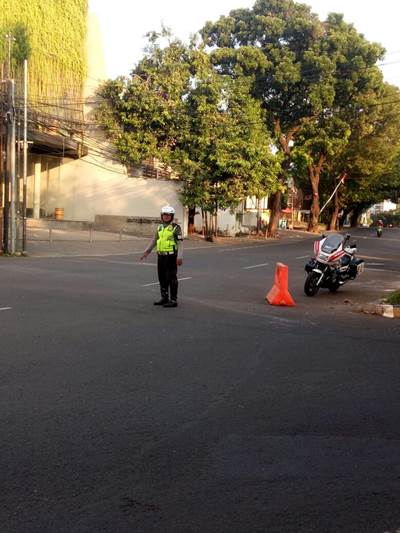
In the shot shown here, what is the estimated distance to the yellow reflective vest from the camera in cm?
1071

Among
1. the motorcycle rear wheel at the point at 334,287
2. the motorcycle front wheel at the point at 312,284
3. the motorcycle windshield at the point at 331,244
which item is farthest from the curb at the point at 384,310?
the motorcycle rear wheel at the point at 334,287

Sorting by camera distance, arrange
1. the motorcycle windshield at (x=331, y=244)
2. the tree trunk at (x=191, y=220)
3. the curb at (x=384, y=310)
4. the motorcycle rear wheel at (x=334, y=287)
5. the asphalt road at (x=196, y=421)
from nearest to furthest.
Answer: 1. the asphalt road at (x=196, y=421)
2. the curb at (x=384, y=310)
3. the motorcycle windshield at (x=331, y=244)
4. the motorcycle rear wheel at (x=334, y=287)
5. the tree trunk at (x=191, y=220)

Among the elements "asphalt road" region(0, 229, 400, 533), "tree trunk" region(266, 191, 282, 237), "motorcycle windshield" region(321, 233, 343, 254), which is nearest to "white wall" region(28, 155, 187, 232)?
"tree trunk" region(266, 191, 282, 237)

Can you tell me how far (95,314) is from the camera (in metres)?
9.70

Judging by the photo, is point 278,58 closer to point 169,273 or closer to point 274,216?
point 274,216

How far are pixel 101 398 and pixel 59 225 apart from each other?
30388mm

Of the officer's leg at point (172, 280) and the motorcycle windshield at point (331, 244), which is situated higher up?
the motorcycle windshield at point (331, 244)

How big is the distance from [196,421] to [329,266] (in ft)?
28.4

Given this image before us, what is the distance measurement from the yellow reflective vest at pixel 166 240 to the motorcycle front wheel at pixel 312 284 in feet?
11.5

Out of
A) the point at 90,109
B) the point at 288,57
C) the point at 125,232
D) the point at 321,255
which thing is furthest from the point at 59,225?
the point at 321,255

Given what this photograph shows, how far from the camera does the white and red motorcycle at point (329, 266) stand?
12.9 metres

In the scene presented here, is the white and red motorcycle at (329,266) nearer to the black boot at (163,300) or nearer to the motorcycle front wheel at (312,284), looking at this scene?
the motorcycle front wheel at (312,284)

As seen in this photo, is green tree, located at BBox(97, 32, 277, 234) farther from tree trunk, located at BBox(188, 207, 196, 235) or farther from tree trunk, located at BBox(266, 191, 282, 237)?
tree trunk, located at BBox(266, 191, 282, 237)

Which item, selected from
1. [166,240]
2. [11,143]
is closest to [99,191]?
[11,143]
